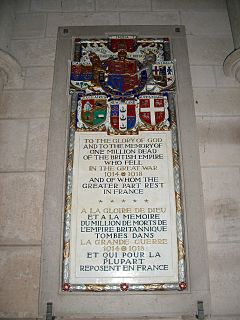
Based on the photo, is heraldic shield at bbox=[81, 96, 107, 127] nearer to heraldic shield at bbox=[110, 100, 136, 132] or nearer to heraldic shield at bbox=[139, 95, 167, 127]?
heraldic shield at bbox=[110, 100, 136, 132]

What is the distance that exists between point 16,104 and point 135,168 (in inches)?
51.9

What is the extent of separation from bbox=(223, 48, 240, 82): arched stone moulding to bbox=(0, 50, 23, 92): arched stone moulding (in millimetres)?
2012

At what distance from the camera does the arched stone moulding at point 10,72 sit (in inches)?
127

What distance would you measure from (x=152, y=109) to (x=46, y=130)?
1000 mm

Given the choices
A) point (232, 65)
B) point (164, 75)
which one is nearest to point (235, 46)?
point (232, 65)

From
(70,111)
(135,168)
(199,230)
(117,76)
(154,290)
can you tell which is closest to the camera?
(154,290)

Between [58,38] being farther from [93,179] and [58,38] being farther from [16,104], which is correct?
[93,179]

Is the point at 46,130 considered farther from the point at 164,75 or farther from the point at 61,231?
the point at 164,75

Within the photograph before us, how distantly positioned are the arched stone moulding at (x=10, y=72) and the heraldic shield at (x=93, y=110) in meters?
0.70

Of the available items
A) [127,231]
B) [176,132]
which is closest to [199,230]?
[127,231]

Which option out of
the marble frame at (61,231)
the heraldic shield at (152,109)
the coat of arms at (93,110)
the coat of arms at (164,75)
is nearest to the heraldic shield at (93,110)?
the coat of arms at (93,110)

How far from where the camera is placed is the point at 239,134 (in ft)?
10.2

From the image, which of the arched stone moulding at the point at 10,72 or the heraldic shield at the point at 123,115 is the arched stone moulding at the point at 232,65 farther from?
the arched stone moulding at the point at 10,72

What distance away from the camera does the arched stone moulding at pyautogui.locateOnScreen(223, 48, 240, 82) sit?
3227mm
